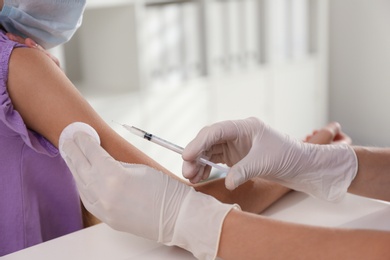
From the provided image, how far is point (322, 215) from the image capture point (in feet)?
3.72

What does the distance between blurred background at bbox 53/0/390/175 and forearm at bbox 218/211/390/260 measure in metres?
1.52

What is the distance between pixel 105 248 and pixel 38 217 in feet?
0.84

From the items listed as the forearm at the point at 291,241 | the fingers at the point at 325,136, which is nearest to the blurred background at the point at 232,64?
the fingers at the point at 325,136

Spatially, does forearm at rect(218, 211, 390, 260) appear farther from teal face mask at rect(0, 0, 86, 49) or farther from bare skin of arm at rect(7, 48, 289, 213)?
teal face mask at rect(0, 0, 86, 49)

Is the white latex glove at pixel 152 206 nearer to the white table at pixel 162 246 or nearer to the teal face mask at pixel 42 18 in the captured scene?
the white table at pixel 162 246

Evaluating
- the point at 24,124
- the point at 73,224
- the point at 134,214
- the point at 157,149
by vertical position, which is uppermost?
the point at 24,124

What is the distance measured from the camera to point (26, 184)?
1197mm

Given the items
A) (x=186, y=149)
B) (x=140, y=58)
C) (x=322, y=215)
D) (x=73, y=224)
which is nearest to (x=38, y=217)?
(x=73, y=224)

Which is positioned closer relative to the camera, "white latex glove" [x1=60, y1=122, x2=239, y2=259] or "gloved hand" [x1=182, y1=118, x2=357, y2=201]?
"white latex glove" [x1=60, y1=122, x2=239, y2=259]

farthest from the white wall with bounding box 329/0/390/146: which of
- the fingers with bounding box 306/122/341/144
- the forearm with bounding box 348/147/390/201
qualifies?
the forearm with bounding box 348/147/390/201

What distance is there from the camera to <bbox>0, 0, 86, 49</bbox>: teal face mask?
1176 millimetres

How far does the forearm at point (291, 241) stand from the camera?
2.89 feet

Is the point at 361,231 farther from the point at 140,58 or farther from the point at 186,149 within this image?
the point at 140,58

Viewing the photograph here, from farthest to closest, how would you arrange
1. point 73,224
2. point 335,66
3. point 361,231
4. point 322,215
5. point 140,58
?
point 335,66, point 140,58, point 73,224, point 322,215, point 361,231
